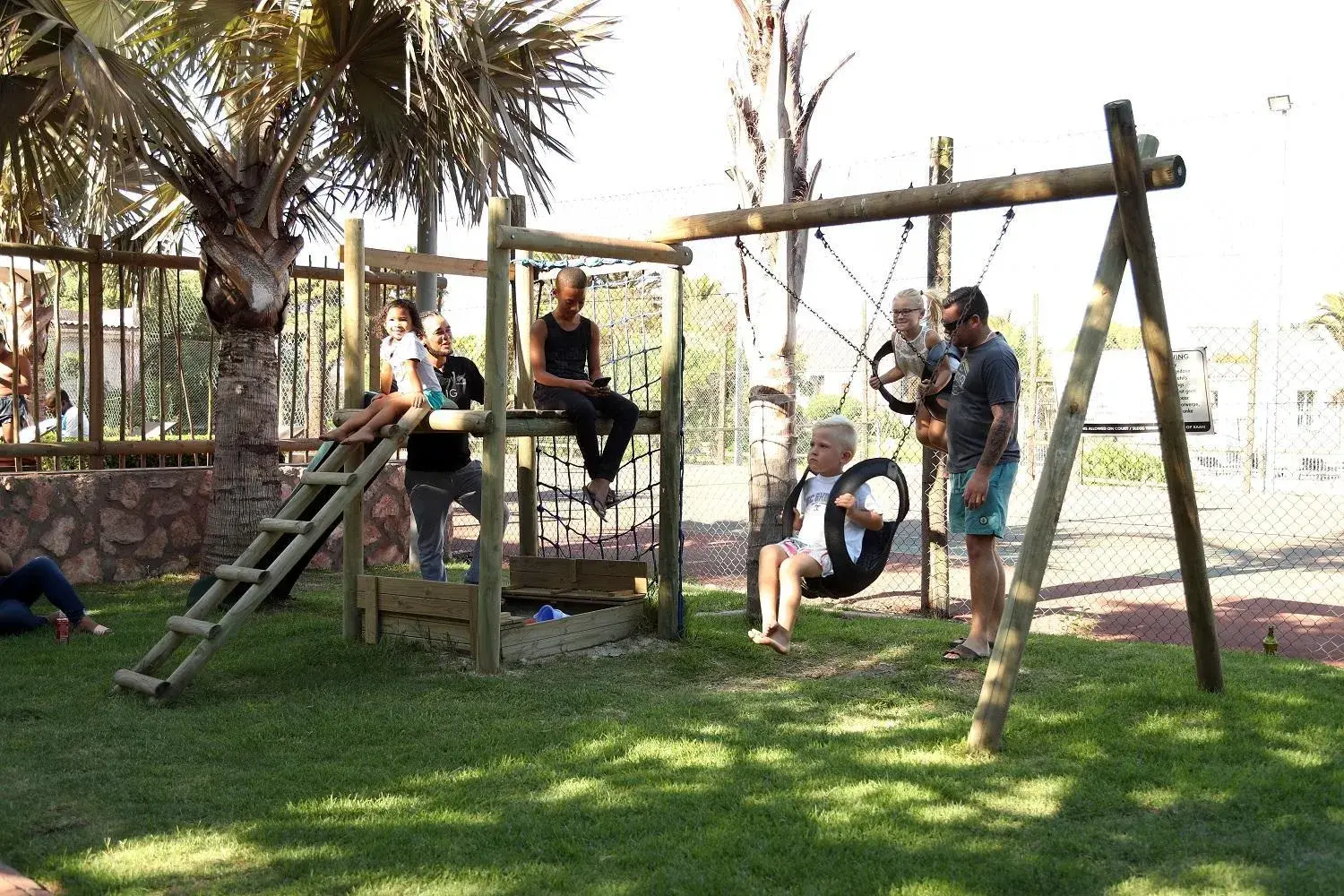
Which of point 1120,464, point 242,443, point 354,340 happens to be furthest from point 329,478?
point 1120,464

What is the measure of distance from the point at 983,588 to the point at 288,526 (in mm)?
3549

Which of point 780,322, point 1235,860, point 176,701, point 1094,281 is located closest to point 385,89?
point 780,322

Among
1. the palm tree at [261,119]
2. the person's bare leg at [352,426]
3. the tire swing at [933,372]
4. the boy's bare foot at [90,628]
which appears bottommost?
the boy's bare foot at [90,628]

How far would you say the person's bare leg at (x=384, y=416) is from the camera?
21.2 ft

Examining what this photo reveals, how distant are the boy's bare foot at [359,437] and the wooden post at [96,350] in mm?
3972

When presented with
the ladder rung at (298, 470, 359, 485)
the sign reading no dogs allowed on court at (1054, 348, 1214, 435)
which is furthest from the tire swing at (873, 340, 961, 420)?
the ladder rung at (298, 470, 359, 485)

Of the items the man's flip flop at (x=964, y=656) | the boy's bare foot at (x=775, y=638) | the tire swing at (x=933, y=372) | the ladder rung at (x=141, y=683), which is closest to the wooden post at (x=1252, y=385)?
the tire swing at (x=933, y=372)

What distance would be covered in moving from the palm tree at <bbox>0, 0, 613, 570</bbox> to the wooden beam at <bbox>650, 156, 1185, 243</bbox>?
77.6 inches

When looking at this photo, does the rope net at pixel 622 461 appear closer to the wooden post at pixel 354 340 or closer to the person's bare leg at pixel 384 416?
the wooden post at pixel 354 340

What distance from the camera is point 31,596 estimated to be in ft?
24.1

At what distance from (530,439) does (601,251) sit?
1511 millimetres

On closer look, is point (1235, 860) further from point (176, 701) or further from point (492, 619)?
point (176, 701)

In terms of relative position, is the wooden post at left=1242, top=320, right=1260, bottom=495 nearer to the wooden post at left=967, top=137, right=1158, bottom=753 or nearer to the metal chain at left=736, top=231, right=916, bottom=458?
the metal chain at left=736, top=231, right=916, bottom=458

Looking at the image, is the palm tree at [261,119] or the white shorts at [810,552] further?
the palm tree at [261,119]
